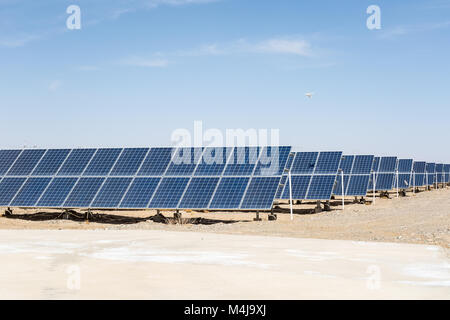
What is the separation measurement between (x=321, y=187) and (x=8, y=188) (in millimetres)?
17460

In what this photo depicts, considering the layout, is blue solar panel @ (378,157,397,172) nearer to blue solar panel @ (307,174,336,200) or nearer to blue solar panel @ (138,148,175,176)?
blue solar panel @ (307,174,336,200)

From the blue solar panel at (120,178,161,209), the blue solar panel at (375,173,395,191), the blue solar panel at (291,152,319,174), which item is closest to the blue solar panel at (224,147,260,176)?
the blue solar panel at (120,178,161,209)

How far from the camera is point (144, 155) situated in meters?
28.8

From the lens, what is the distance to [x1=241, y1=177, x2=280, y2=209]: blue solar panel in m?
24.6

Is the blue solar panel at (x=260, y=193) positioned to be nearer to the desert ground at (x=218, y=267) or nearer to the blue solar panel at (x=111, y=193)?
the desert ground at (x=218, y=267)

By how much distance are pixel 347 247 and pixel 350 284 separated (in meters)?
5.69

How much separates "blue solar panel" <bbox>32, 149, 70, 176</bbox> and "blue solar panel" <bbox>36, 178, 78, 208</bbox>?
3.53 feet

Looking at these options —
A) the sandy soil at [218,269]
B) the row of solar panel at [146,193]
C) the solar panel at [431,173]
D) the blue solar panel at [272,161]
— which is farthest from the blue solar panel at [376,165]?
the sandy soil at [218,269]

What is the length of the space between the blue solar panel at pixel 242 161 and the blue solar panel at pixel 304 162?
10.1 m

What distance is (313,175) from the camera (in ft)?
120

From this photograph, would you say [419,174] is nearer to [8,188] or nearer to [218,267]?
[8,188]

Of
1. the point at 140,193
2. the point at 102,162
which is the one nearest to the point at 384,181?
the point at 102,162

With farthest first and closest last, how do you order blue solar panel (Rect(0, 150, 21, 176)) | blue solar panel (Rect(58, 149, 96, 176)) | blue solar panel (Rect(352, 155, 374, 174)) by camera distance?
blue solar panel (Rect(352, 155, 374, 174)) < blue solar panel (Rect(0, 150, 21, 176)) < blue solar panel (Rect(58, 149, 96, 176))

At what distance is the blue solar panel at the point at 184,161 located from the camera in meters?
27.2
